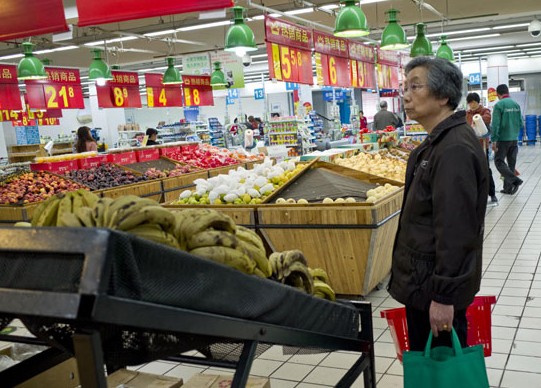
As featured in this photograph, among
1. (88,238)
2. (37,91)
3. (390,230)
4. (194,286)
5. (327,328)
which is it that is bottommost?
(390,230)

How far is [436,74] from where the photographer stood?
2.45m

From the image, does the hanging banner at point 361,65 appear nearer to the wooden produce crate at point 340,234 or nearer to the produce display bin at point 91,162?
the produce display bin at point 91,162

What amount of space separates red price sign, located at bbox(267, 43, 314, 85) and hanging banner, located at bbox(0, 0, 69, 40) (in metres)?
4.31

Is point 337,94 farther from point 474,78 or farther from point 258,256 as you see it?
point 258,256

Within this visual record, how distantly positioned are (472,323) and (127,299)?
253 cm

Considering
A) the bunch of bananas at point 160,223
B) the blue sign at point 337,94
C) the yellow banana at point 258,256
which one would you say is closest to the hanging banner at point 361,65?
the yellow banana at point 258,256

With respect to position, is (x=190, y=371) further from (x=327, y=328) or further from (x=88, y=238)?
(x=88, y=238)

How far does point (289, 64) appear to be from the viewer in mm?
8812

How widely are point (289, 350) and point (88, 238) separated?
1.70m

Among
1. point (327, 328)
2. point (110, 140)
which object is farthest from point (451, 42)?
point (327, 328)

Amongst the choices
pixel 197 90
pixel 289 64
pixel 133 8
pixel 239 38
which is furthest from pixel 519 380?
pixel 197 90

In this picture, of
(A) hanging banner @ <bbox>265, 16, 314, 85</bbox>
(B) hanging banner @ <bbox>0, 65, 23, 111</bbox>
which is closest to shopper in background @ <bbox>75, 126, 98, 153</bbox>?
(B) hanging banner @ <bbox>0, 65, 23, 111</bbox>

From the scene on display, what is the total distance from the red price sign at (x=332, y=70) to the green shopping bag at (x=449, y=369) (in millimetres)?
8089

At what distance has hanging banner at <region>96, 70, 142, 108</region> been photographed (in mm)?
12102
